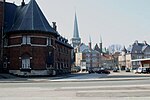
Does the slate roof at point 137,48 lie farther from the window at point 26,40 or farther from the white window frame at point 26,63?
the white window frame at point 26,63

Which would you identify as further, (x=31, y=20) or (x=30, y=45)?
(x=31, y=20)

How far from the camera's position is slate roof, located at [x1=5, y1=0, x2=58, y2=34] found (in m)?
49.1

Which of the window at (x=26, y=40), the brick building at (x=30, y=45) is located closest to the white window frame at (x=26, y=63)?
the brick building at (x=30, y=45)

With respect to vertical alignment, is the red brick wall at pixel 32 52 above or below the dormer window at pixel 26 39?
below

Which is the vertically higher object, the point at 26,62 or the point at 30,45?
the point at 30,45

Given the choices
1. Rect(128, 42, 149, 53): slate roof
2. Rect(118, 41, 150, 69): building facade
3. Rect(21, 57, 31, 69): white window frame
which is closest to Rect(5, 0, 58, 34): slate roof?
Rect(21, 57, 31, 69): white window frame

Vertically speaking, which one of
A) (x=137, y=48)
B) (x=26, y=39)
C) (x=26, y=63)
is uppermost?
(x=137, y=48)

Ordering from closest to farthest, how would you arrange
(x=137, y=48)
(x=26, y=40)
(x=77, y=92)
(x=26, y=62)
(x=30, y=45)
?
(x=77, y=92) < (x=30, y=45) < (x=26, y=62) < (x=26, y=40) < (x=137, y=48)

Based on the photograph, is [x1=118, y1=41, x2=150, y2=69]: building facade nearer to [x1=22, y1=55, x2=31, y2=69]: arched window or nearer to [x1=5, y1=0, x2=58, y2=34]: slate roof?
[x1=5, y1=0, x2=58, y2=34]: slate roof

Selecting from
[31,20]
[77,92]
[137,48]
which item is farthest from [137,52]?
[77,92]

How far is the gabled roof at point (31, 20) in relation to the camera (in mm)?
49078

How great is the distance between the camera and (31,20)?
50.1 m

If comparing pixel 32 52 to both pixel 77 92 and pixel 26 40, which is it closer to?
pixel 26 40

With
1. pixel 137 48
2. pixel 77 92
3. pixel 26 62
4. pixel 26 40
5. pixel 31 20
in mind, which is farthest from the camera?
pixel 137 48
